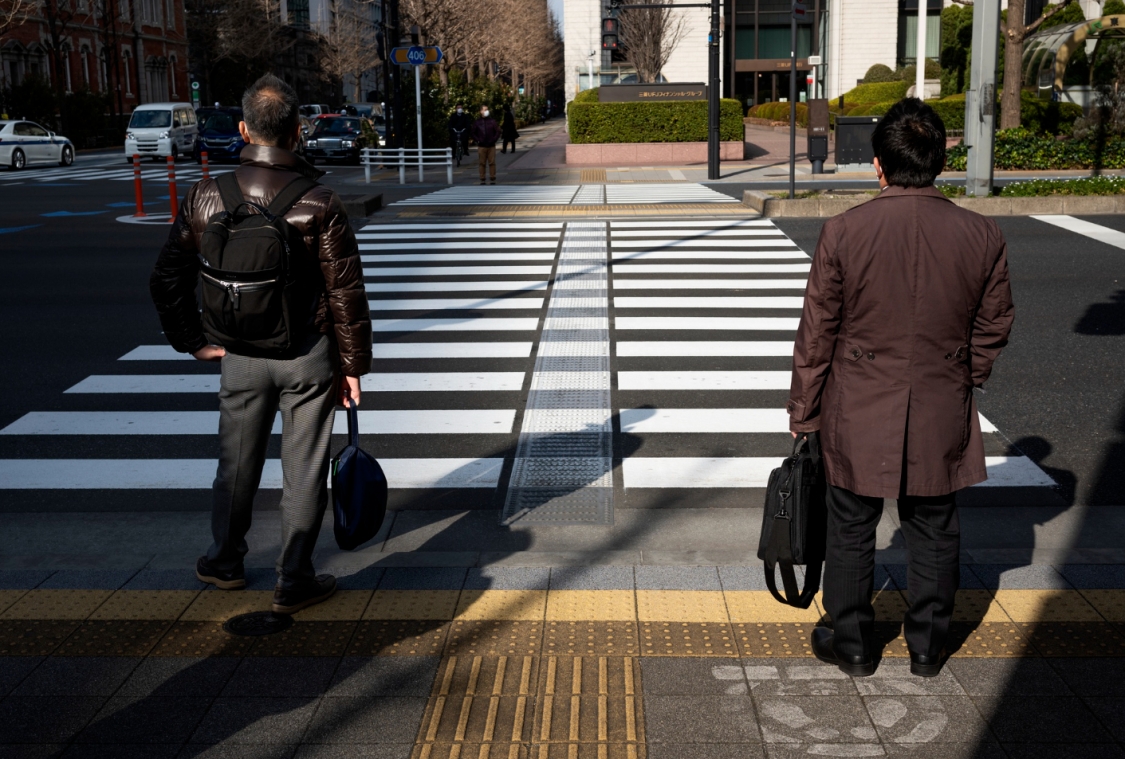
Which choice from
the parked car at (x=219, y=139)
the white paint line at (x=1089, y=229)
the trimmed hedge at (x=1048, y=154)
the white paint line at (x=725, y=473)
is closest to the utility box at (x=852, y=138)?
the trimmed hedge at (x=1048, y=154)

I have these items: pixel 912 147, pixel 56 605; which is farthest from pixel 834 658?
pixel 56 605

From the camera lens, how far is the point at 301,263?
3.91 metres

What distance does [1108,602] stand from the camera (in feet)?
13.9

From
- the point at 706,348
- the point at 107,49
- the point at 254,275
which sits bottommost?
the point at 706,348

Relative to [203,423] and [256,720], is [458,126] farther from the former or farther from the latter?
[256,720]

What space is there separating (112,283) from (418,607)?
937 cm

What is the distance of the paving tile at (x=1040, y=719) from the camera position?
3.32m

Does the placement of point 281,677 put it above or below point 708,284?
below

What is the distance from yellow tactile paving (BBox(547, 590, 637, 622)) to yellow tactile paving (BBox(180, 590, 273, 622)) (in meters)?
1.02

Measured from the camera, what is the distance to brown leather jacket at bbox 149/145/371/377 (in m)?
3.92

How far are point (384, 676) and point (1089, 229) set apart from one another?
1388cm

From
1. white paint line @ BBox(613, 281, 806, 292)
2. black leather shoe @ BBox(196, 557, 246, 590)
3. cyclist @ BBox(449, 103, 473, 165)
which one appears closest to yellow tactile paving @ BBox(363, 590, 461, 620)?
black leather shoe @ BBox(196, 557, 246, 590)

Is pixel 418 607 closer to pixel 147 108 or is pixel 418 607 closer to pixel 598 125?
pixel 598 125

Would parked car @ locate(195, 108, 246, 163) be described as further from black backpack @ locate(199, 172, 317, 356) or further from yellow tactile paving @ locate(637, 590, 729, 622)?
yellow tactile paving @ locate(637, 590, 729, 622)
